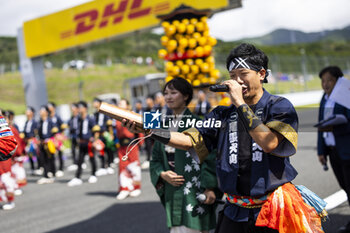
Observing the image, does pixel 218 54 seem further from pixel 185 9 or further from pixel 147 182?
pixel 147 182

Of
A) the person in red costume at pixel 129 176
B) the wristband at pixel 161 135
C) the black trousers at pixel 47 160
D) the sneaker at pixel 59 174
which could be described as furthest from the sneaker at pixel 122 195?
the wristband at pixel 161 135

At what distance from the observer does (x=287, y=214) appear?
2.18 meters

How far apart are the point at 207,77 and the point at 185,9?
1099 millimetres

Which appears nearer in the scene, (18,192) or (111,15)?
(18,192)

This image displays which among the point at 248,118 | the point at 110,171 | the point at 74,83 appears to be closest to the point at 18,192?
the point at 110,171

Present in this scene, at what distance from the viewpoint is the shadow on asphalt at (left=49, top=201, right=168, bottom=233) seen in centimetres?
508

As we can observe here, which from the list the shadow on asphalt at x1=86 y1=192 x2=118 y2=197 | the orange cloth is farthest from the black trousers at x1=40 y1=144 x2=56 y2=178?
the orange cloth

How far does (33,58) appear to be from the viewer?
1781 cm

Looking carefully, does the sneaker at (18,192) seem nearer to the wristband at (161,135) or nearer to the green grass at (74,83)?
the wristband at (161,135)

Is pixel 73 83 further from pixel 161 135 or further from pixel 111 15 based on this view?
pixel 161 135

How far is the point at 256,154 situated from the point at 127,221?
368 cm

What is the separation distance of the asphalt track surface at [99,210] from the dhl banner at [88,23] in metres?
7.11

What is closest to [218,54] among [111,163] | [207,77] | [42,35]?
[207,77]

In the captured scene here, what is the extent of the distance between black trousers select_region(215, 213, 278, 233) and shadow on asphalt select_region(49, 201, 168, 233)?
2.50 m
